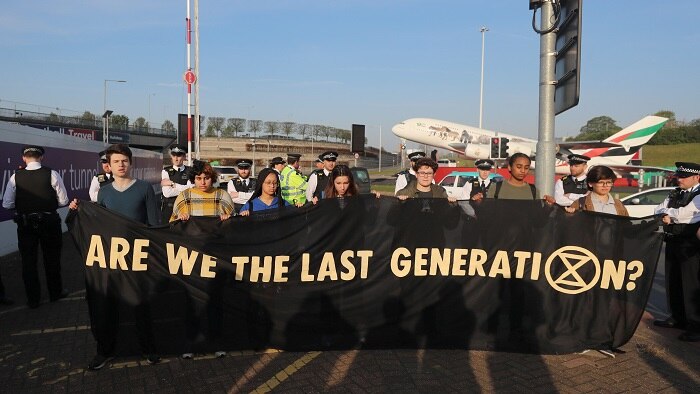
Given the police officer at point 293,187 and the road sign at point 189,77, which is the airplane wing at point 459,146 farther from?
the police officer at point 293,187

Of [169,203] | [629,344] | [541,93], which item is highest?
[541,93]

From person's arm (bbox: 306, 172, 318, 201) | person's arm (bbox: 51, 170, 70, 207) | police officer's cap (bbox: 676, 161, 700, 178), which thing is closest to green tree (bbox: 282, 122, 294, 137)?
Answer: person's arm (bbox: 306, 172, 318, 201)

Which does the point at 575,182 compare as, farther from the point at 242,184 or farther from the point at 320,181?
the point at 242,184

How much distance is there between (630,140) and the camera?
46.5m

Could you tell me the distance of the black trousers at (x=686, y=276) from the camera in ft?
16.8

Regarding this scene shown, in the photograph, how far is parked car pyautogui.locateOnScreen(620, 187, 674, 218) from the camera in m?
12.9

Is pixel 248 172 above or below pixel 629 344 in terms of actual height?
above

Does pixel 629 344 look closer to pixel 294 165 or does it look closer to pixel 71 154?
pixel 294 165

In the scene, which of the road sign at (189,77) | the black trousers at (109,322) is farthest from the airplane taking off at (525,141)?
the black trousers at (109,322)

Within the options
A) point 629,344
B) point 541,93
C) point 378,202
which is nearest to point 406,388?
point 378,202

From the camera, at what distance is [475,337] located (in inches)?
178

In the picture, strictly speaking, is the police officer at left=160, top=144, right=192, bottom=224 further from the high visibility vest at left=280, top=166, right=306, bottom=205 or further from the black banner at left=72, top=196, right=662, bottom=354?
the black banner at left=72, top=196, right=662, bottom=354

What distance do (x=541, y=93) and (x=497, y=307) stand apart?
2.39 meters

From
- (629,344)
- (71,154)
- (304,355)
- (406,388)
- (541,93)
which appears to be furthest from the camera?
(71,154)
